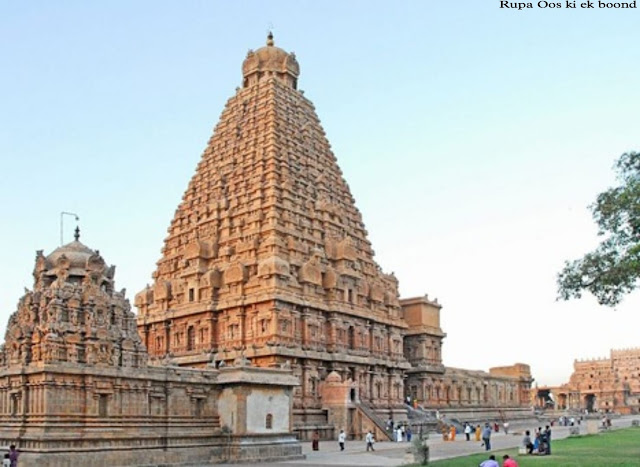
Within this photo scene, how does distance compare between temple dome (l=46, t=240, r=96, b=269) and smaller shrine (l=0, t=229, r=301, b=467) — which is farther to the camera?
temple dome (l=46, t=240, r=96, b=269)

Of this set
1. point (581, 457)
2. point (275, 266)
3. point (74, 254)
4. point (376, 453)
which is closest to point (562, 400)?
point (275, 266)

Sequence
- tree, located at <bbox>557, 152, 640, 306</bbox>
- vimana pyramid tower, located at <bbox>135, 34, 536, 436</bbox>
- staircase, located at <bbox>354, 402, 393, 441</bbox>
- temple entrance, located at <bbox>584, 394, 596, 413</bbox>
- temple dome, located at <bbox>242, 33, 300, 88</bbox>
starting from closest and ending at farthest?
1. tree, located at <bbox>557, 152, 640, 306</bbox>
2. staircase, located at <bbox>354, 402, 393, 441</bbox>
3. vimana pyramid tower, located at <bbox>135, 34, 536, 436</bbox>
4. temple dome, located at <bbox>242, 33, 300, 88</bbox>
5. temple entrance, located at <bbox>584, 394, 596, 413</bbox>

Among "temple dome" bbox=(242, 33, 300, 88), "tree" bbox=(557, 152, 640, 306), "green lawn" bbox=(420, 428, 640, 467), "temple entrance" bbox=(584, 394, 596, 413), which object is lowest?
"temple entrance" bbox=(584, 394, 596, 413)

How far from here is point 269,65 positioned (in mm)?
66250

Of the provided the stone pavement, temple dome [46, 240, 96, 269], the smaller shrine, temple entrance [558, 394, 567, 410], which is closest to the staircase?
the stone pavement

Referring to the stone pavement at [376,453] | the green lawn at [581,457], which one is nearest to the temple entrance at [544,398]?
the stone pavement at [376,453]

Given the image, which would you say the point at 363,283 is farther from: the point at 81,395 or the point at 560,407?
the point at 560,407

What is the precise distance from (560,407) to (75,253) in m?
99.8

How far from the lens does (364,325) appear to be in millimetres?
58469

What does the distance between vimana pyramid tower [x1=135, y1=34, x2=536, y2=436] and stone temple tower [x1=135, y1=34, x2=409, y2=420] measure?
0.10 metres

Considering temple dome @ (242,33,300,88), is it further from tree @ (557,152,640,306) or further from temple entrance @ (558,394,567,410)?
temple entrance @ (558,394,567,410)

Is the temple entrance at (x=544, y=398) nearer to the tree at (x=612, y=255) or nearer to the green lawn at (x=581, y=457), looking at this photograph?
the green lawn at (x=581, y=457)

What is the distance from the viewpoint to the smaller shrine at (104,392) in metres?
30.8

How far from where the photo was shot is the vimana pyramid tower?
51594 mm
